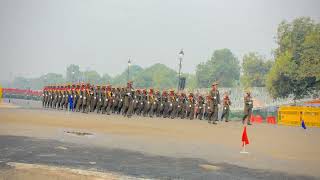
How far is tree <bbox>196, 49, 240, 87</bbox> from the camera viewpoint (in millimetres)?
138675

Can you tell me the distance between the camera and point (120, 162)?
1026 centimetres

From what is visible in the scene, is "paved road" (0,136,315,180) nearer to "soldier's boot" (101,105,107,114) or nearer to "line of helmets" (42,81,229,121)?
"line of helmets" (42,81,229,121)

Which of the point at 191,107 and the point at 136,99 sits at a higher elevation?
the point at 136,99

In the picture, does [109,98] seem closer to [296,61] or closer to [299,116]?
[299,116]

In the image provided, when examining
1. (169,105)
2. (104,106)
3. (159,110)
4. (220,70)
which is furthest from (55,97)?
(220,70)

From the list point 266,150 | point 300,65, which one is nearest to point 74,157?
point 266,150

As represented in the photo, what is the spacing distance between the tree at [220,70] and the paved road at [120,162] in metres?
126

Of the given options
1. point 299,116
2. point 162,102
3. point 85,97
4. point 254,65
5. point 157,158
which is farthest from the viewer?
point 254,65

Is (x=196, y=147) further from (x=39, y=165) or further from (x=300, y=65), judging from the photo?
(x=300, y=65)

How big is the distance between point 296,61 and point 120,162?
58408mm

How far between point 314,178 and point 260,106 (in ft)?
226

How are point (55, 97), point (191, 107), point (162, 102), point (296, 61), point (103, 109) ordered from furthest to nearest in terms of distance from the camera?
1. point (296, 61)
2. point (55, 97)
3. point (103, 109)
4. point (162, 102)
5. point (191, 107)

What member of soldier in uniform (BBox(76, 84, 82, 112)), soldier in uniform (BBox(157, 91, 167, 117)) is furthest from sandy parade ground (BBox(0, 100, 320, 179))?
soldier in uniform (BBox(76, 84, 82, 112))

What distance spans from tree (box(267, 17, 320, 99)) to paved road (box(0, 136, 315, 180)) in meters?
48.9
